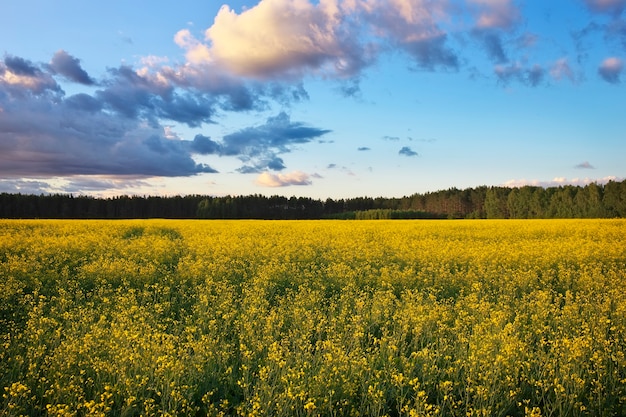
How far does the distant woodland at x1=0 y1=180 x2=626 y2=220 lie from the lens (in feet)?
246

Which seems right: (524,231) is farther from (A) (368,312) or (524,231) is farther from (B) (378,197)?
(B) (378,197)

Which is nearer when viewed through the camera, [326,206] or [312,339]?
[312,339]

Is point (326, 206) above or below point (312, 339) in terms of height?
above

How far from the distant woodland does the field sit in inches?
2388

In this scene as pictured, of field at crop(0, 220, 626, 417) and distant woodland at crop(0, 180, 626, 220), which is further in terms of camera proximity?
distant woodland at crop(0, 180, 626, 220)

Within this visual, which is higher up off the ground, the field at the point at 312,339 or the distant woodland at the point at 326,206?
the distant woodland at the point at 326,206

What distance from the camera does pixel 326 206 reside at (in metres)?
108

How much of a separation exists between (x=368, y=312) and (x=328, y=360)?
3832 millimetres

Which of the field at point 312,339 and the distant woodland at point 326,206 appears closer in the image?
the field at point 312,339

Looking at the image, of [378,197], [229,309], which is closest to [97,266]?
[229,309]

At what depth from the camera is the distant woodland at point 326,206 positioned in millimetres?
75062

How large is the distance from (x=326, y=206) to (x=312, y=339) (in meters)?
99.1

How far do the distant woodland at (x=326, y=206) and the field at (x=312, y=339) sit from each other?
60663 millimetres

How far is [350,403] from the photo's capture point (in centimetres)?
587
